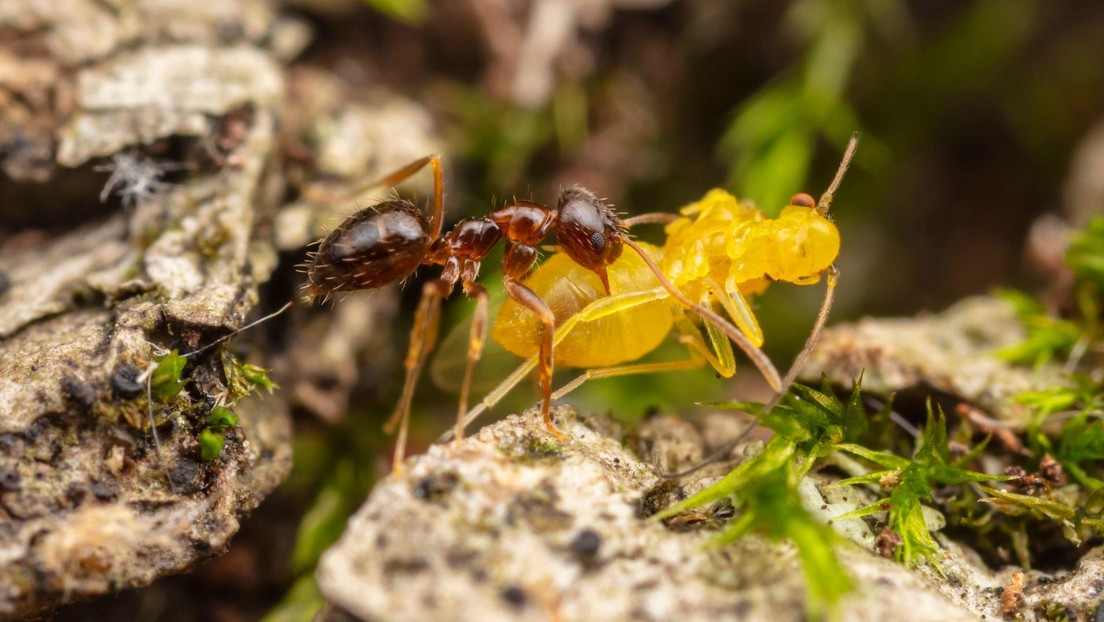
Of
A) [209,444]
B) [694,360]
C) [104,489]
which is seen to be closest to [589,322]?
[694,360]

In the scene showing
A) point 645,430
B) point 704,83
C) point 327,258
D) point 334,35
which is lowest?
point 645,430

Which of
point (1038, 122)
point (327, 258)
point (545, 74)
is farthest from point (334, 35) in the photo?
point (1038, 122)

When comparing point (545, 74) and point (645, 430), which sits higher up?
point (545, 74)

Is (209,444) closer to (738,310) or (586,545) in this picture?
(586,545)

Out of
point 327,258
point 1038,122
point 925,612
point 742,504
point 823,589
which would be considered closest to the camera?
point 823,589

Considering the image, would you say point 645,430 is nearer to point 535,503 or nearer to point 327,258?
point 535,503
